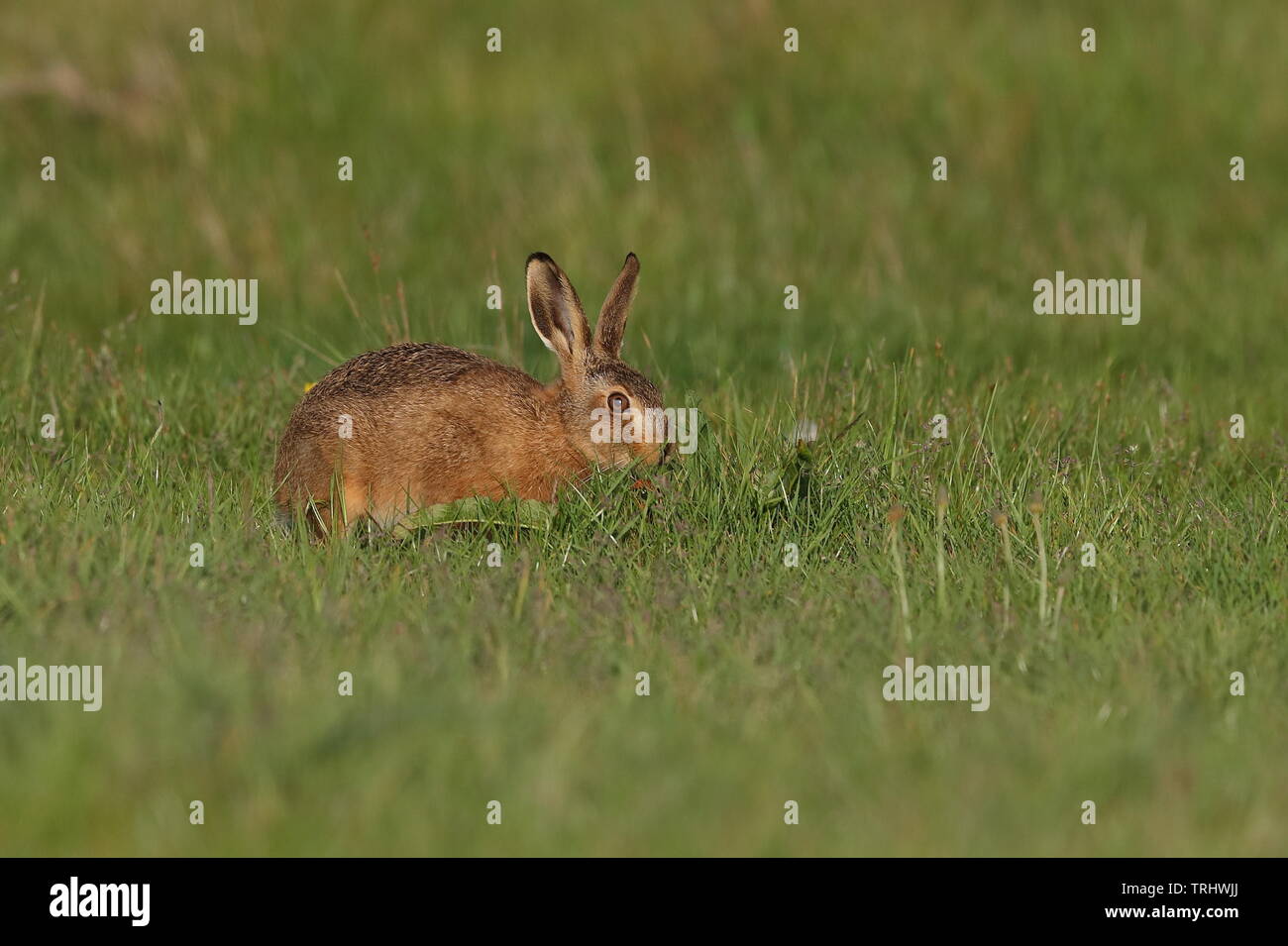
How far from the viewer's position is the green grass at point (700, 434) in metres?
4.27

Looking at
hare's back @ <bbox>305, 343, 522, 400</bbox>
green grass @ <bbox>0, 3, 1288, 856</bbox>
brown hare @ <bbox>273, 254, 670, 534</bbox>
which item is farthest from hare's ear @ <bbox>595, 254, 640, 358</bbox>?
green grass @ <bbox>0, 3, 1288, 856</bbox>

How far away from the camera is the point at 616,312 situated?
6969 mm

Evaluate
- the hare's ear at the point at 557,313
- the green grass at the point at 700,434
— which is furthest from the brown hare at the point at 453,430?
the green grass at the point at 700,434

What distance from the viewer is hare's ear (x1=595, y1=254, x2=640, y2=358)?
693 centimetres

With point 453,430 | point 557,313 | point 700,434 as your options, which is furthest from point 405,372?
point 700,434

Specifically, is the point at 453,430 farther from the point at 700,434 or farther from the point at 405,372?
the point at 700,434

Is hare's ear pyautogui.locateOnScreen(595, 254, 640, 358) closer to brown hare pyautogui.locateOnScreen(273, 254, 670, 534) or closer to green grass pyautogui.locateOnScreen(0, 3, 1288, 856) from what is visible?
brown hare pyautogui.locateOnScreen(273, 254, 670, 534)

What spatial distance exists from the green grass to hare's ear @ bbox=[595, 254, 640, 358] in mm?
495

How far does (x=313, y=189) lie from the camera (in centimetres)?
1087

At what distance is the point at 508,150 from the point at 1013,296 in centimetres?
346

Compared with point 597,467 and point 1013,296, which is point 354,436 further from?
point 1013,296

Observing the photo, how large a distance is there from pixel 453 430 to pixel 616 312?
86cm
